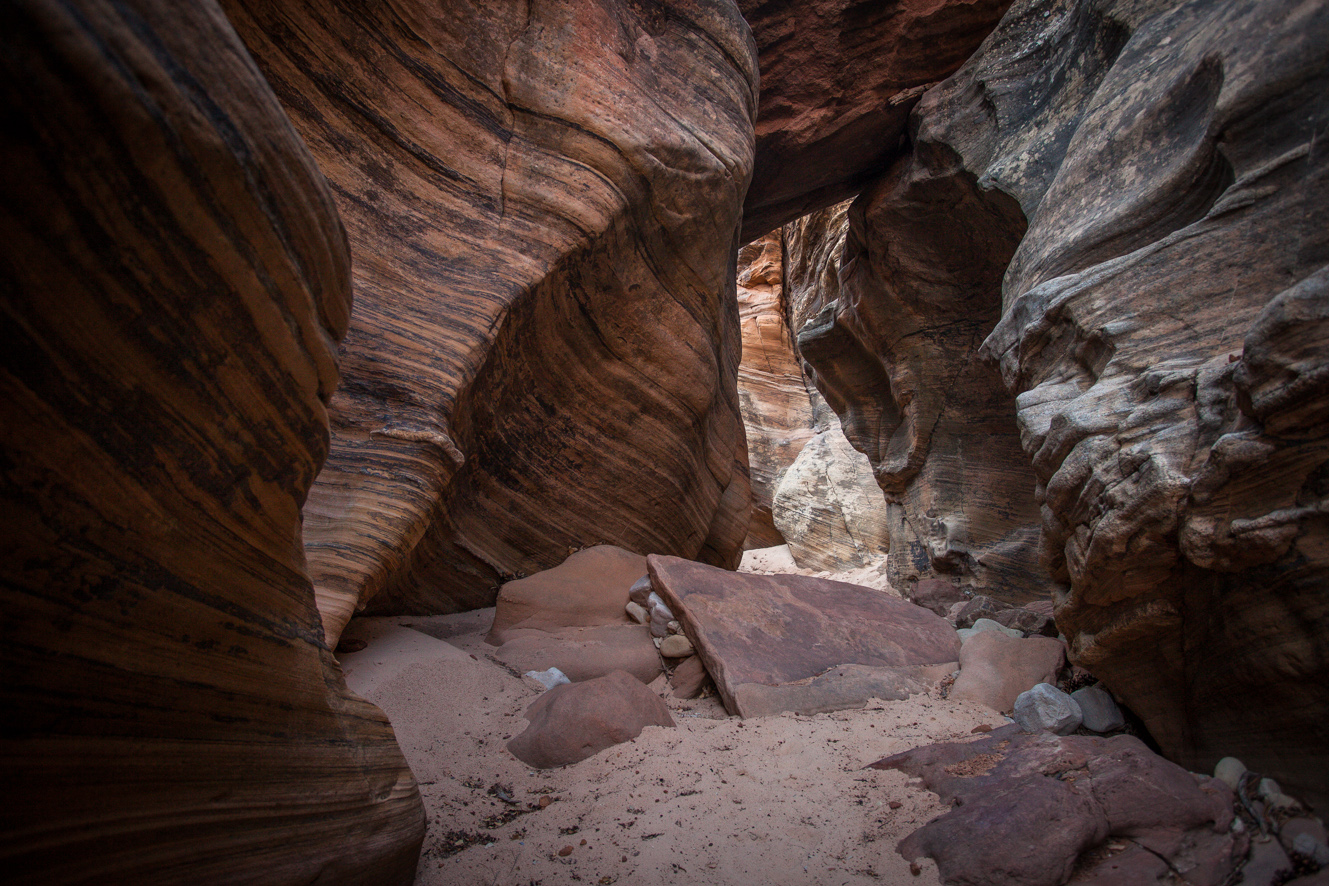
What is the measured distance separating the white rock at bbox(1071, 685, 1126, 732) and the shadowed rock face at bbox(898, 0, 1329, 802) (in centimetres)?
13

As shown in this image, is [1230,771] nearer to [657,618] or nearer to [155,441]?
[657,618]

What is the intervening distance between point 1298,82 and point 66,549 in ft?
→ 12.9

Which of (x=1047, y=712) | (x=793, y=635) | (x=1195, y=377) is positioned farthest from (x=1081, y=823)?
(x=793, y=635)

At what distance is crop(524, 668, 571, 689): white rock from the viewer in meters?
3.24

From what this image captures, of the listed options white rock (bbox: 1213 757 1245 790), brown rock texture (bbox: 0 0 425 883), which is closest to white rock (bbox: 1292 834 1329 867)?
white rock (bbox: 1213 757 1245 790)

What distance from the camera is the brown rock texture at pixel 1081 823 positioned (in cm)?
163

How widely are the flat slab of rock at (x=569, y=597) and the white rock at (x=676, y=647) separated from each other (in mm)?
573

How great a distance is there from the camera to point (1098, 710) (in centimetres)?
272

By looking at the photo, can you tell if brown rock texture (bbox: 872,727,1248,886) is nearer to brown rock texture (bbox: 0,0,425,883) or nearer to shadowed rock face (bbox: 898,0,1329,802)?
shadowed rock face (bbox: 898,0,1329,802)

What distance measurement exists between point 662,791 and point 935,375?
290 inches

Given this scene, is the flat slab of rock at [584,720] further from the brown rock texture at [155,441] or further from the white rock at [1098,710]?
the white rock at [1098,710]

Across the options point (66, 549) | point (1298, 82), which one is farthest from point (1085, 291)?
point (66, 549)

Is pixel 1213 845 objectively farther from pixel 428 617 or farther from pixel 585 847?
pixel 428 617

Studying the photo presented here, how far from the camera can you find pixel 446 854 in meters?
1.86
